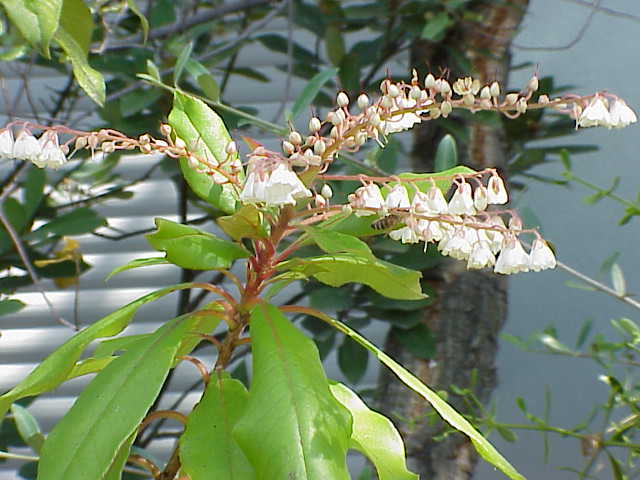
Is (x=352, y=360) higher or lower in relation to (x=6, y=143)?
lower

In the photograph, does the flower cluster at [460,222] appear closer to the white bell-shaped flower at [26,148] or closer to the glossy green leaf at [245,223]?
the glossy green leaf at [245,223]

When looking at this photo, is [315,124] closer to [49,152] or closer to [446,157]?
[49,152]

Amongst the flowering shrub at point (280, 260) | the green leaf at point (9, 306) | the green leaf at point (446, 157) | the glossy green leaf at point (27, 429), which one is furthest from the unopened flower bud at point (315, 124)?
the green leaf at point (9, 306)

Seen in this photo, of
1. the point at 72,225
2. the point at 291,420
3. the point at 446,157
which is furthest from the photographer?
the point at 72,225

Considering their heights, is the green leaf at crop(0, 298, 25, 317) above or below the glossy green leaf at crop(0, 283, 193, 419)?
below

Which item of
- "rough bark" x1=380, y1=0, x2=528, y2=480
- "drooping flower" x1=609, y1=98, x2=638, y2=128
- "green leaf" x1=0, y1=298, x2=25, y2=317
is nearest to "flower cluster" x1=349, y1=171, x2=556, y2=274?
"drooping flower" x1=609, y1=98, x2=638, y2=128

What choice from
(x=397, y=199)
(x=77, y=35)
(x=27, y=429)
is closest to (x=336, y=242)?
(x=397, y=199)

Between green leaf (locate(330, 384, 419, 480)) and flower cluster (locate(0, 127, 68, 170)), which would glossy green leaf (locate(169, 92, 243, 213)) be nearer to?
flower cluster (locate(0, 127, 68, 170))
